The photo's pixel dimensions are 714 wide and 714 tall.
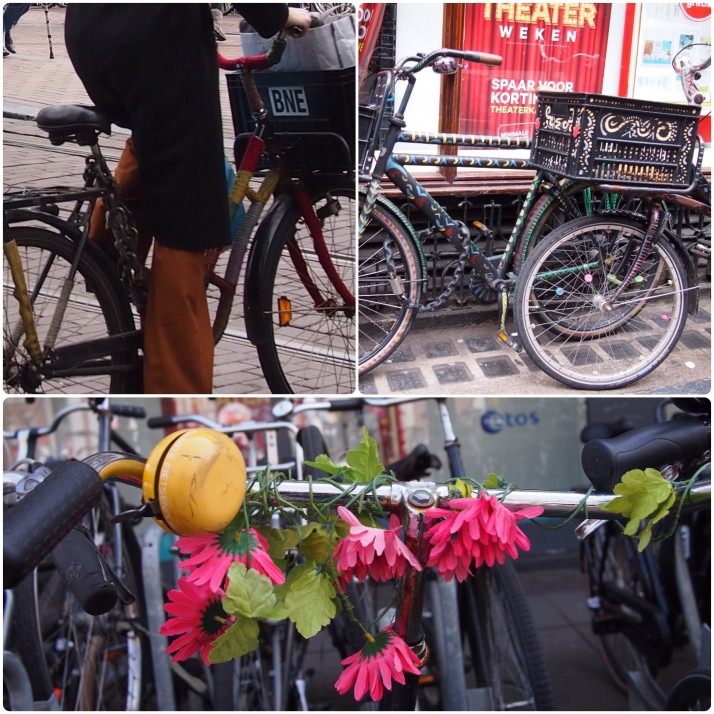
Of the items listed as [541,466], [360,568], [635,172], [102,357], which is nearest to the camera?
[360,568]

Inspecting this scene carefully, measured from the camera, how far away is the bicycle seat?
1882mm

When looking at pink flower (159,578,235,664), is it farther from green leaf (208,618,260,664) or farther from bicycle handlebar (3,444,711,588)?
bicycle handlebar (3,444,711,588)

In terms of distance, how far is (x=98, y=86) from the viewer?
1896 mm

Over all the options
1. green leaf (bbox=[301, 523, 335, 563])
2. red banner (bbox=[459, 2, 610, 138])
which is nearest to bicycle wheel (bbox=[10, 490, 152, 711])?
green leaf (bbox=[301, 523, 335, 563])

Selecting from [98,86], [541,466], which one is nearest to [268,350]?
[98,86]

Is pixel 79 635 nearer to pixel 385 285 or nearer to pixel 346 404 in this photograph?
pixel 346 404

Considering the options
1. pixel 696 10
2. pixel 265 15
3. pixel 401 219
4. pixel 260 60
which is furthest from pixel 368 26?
pixel 696 10

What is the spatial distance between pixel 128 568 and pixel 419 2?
311 cm

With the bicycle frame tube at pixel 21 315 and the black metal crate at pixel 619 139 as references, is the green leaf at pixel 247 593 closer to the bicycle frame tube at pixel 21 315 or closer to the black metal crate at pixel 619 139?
the bicycle frame tube at pixel 21 315

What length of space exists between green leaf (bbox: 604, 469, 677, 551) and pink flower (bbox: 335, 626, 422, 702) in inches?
15.7

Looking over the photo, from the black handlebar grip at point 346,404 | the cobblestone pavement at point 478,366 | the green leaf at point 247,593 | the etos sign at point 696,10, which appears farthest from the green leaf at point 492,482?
the etos sign at point 696,10

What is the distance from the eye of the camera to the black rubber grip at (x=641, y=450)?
1.19 metres

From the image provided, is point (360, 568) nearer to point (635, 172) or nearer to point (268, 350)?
point (268, 350)

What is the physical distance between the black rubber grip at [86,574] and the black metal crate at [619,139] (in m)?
2.66
